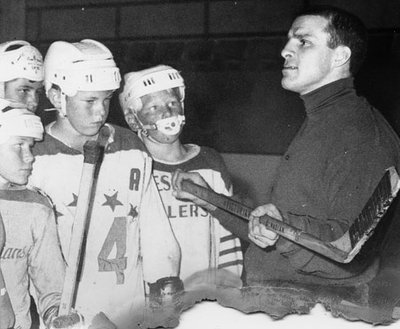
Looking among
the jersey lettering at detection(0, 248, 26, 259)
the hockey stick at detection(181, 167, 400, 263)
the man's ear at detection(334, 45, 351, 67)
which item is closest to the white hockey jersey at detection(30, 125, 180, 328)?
the jersey lettering at detection(0, 248, 26, 259)

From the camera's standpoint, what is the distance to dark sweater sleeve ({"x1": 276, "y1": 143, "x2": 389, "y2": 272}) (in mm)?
1904

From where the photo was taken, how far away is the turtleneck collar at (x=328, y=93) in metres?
1.92

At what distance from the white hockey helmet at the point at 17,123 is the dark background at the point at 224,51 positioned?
0.22 meters

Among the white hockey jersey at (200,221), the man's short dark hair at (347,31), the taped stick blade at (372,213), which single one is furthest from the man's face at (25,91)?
the taped stick blade at (372,213)

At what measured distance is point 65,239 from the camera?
1995mm

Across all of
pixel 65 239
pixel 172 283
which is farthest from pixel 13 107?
pixel 172 283

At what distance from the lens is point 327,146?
193cm

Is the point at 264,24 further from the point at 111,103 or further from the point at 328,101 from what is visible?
the point at 111,103

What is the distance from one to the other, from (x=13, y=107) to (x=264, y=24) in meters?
0.85

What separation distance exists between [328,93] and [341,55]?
0.42ft

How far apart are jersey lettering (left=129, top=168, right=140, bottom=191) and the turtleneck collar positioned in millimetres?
593

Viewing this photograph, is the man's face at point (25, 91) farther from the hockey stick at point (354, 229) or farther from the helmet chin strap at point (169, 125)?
the hockey stick at point (354, 229)

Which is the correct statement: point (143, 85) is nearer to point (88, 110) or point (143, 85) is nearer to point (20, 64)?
point (88, 110)

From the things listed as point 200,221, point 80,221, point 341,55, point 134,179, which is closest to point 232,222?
point 200,221
